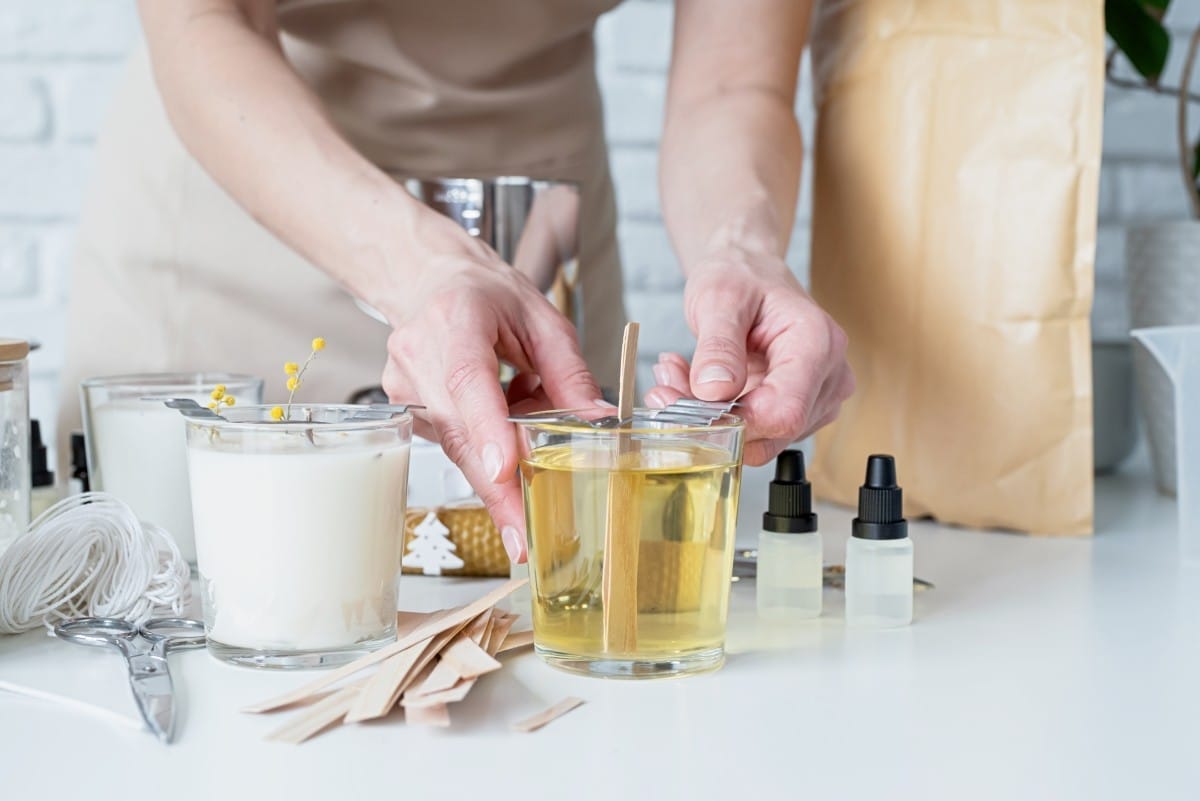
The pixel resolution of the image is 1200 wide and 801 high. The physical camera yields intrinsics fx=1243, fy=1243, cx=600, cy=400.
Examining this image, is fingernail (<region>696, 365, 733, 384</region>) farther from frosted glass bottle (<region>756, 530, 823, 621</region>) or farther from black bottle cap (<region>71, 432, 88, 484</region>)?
black bottle cap (<region>71, 432, 88, 484</region>)

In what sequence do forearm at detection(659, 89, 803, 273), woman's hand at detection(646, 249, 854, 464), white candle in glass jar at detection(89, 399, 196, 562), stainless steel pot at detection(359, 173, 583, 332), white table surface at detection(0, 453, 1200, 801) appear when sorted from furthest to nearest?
stainless steel pot at detection(359, 173, 583, 332) → forearm at detection(659, 89, 803, 273) → white candle in glass jar at detection(89, 399, 196, 562) → woman's hand at detection(646, 249, 854, 464) → white table surface at detection(0, 453, 1200, 801)

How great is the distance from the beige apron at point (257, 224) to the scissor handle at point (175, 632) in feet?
1.60

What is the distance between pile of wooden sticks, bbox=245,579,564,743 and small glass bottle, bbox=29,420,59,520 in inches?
14.0

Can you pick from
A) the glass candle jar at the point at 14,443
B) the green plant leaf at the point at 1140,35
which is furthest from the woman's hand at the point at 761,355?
the green plant leaf at the point at 1140,35

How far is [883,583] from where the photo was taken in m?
0.70

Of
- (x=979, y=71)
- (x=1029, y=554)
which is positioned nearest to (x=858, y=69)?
(x=979, y=71)

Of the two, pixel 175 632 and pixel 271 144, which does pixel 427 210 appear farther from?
pixel 175 632

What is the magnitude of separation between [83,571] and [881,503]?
0.43 meters

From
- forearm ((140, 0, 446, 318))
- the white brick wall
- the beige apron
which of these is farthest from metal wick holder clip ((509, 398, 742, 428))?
the white brick wall

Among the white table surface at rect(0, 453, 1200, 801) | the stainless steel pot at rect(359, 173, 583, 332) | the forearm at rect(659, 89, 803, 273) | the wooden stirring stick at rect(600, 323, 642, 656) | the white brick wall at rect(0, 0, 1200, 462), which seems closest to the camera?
the white table surface at rect(0, 453, 1200, 801)

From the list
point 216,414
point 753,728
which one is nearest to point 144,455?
point 216,414

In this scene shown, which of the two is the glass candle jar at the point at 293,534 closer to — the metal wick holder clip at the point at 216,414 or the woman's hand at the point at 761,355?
the metal wick holder clip at the point at 216,414

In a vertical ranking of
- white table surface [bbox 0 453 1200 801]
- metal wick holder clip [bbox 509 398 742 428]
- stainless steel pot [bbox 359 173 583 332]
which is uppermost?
stainless steel pot [bbox 359 173 583 332]

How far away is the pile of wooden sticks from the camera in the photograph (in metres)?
0.52
